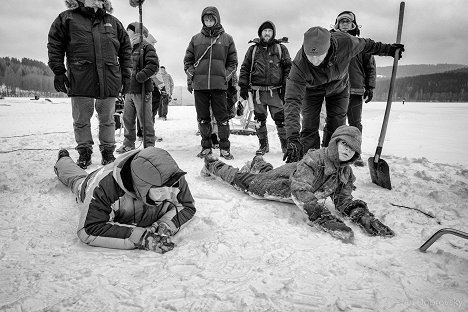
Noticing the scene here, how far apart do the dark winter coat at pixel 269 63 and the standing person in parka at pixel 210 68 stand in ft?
1.25

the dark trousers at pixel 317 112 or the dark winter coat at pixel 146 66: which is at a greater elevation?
the dark winter coat at pixel 146 66

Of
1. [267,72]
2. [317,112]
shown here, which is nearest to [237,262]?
[317,112]

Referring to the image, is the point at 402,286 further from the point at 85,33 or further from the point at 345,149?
the point at 85,33

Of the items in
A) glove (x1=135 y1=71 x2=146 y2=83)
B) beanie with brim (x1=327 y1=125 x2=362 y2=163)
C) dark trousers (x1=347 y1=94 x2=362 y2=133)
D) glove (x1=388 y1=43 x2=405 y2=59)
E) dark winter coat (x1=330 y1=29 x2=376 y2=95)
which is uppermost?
glove (x1=388 y1=43 x2=405 y2=59)

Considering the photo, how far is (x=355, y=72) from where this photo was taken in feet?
13.7

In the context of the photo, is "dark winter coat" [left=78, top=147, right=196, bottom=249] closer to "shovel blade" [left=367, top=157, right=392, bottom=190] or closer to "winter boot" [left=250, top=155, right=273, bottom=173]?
"winter boot" [left=250, top=155, right=273, bottom=173]

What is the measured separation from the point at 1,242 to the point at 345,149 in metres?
2.40

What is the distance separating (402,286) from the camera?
4.91ft

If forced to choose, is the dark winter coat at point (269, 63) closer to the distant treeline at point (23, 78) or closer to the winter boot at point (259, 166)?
the winter boot at point (259, 166)

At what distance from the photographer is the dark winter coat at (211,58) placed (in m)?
4.15

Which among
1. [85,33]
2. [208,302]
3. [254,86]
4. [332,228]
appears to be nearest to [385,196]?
[332,228]

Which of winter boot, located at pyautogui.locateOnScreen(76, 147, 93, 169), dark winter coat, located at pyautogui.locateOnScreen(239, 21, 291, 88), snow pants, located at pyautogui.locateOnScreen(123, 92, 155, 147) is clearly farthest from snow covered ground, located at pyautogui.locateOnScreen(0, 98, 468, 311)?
dark winter coat, located at pyautogui.locateOnScreen(239, 21, 291, 88)

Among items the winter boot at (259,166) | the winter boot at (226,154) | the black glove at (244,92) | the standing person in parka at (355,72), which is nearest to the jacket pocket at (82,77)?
the winter boot at (226,154)

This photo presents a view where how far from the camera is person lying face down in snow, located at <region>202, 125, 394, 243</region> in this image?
2129 mm
